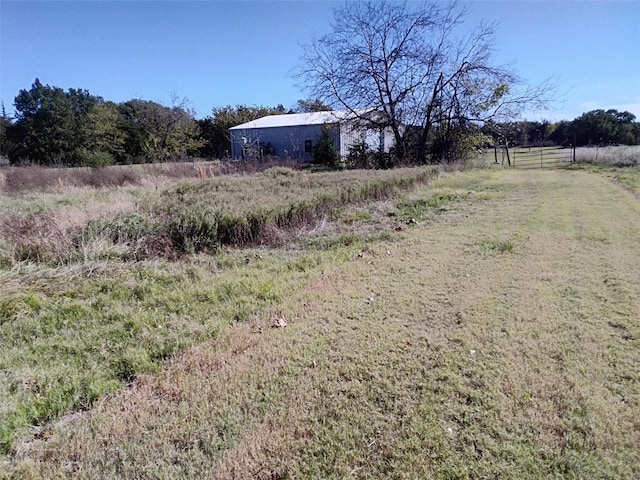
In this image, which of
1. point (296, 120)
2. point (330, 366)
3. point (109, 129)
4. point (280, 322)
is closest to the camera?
point (330, 366)

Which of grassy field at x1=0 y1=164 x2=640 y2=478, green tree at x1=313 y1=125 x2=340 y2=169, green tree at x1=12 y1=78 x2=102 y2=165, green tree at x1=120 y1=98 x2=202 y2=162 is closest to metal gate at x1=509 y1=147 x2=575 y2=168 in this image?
green tree at x1=313 y1=125 x2=340 y2=169

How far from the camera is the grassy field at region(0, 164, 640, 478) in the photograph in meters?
1.86

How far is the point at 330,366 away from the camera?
2617 mm

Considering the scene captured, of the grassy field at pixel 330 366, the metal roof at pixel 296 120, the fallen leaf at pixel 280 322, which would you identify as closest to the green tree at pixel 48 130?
the metal roof at pixel 296 120

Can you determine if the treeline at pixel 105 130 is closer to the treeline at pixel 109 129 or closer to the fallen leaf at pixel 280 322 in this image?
the treeline at pixel 109 129

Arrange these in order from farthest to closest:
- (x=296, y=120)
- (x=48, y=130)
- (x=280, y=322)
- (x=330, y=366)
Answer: (x=48, y=130) → (x=296, y=120) → (x=280, y=322) → (x=330, y=366)

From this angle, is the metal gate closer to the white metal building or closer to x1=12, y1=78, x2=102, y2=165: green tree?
the white metal building

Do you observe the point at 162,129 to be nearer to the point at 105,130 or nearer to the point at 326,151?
the point at 105,130

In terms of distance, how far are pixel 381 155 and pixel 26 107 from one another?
38.7 metres

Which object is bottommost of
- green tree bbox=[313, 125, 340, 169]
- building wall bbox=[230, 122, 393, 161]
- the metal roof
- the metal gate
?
the metal gate

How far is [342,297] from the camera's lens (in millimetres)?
3844

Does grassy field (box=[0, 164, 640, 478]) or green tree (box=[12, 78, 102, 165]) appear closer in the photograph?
grassy field (box=[0, 164, 640, 478])

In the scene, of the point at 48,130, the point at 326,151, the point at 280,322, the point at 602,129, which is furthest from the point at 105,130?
the point at 602,129

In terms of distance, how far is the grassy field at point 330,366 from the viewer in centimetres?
186
